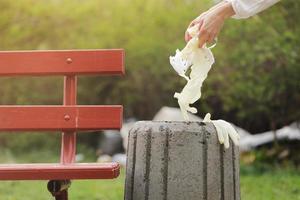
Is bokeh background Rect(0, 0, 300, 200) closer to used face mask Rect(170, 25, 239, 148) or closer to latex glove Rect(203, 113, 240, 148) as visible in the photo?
used face mask Rect(170, 25, 239, 148)

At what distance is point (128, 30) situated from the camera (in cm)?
1159

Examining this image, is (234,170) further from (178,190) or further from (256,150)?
(256,150)

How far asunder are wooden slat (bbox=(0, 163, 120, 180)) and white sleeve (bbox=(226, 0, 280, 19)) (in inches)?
33.9

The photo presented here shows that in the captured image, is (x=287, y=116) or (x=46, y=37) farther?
(x=46, y=37)

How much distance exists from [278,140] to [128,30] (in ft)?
11.8

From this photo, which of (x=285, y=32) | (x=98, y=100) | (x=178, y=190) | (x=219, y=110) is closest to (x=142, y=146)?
(x=178, y=190)

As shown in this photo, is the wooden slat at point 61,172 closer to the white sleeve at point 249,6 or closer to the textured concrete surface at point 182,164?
the textured concrete surface at point 182,164

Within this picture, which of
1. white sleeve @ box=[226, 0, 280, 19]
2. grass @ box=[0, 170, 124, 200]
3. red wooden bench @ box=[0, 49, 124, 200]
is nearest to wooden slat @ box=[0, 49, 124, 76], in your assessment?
red wooden bench @ box=[0, 49, 124, 200]

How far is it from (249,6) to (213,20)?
0.60 ft

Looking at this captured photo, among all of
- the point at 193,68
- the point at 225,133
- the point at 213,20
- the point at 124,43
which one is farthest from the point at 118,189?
the point at 124,43

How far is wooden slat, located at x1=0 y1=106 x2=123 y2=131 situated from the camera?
350cm

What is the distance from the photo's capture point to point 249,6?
3.03m

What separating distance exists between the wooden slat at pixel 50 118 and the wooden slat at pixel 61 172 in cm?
36

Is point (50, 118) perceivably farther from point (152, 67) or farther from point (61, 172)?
point (152, 67)
